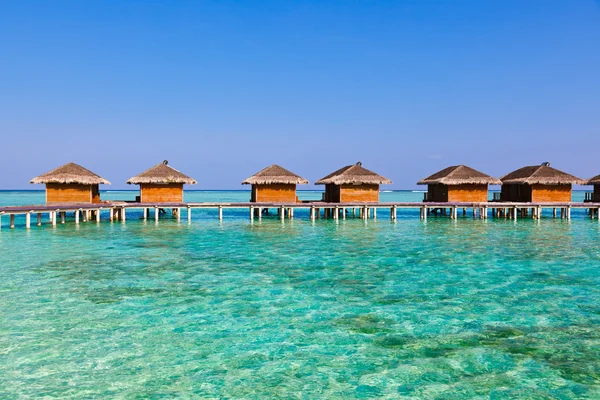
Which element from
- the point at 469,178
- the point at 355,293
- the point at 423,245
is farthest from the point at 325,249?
the point at 469,178

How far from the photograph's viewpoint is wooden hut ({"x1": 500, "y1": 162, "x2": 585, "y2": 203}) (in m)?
29.5

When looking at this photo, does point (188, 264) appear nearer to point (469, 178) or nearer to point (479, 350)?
point (479, 350)

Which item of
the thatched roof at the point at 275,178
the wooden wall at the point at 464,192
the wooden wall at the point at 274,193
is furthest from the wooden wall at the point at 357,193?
the wooden wall at the point at 464,192

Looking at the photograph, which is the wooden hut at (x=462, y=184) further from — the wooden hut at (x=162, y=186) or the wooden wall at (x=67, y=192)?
the wooden wall at (x=67, y=192)

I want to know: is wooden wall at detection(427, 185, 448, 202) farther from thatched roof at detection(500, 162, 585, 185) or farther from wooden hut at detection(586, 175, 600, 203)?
wooden hut at detection(586, 175, 600, 203)

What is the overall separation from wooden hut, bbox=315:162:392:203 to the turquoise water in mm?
15358

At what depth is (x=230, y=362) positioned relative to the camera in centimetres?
546

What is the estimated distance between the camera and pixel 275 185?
29062 millimetres

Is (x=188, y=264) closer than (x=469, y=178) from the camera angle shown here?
Yes

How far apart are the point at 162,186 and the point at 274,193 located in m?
6.84

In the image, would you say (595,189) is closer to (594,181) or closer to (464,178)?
(594,181)

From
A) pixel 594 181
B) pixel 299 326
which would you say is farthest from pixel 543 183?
pixel 299 326

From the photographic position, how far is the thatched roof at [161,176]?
27.8 metres

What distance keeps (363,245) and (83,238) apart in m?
10.6
